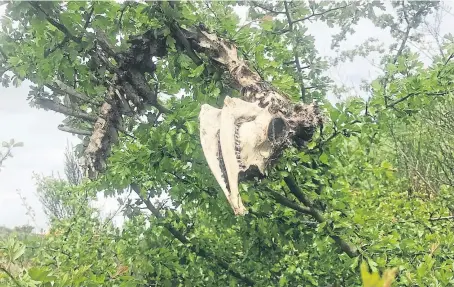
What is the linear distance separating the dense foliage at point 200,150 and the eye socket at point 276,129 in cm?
50

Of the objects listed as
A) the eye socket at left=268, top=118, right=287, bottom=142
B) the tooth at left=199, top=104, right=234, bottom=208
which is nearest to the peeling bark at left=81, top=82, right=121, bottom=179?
the tooth at left=199, top=104, right=234, bottom=208

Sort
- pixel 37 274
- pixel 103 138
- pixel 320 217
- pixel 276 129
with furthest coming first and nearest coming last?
pixel 320 217 → pixel 103 138 → pixel 276 129 → pixel 37 274

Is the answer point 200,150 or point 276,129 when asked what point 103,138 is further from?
point 276,129

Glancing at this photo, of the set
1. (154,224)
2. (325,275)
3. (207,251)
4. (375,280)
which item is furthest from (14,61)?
(375,280)

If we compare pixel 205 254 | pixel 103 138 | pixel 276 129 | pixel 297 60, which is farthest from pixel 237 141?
pixel 297 60

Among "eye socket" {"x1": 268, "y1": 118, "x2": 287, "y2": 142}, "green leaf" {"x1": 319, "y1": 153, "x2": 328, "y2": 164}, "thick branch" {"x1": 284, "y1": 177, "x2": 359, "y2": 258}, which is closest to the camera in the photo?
"eye socket" {"x1": 268, "y1": 118, "x2": 287, "y2": 142}

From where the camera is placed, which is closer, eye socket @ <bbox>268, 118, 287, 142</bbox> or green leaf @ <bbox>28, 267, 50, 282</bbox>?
green leaf @ <bbox>28, 267, 50, 282</bbox>

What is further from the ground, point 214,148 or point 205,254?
point 205,254

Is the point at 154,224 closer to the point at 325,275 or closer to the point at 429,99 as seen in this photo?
the point at 325,275

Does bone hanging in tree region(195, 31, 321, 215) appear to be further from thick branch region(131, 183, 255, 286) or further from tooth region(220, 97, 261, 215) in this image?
thick branch region(131, 183, 255, 286)

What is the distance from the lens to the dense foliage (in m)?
2.73

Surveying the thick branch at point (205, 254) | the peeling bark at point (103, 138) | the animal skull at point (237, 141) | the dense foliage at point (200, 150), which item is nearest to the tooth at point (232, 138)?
the animal skull at point (237, 141)

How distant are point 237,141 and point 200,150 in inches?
56.5

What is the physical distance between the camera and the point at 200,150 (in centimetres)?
312
